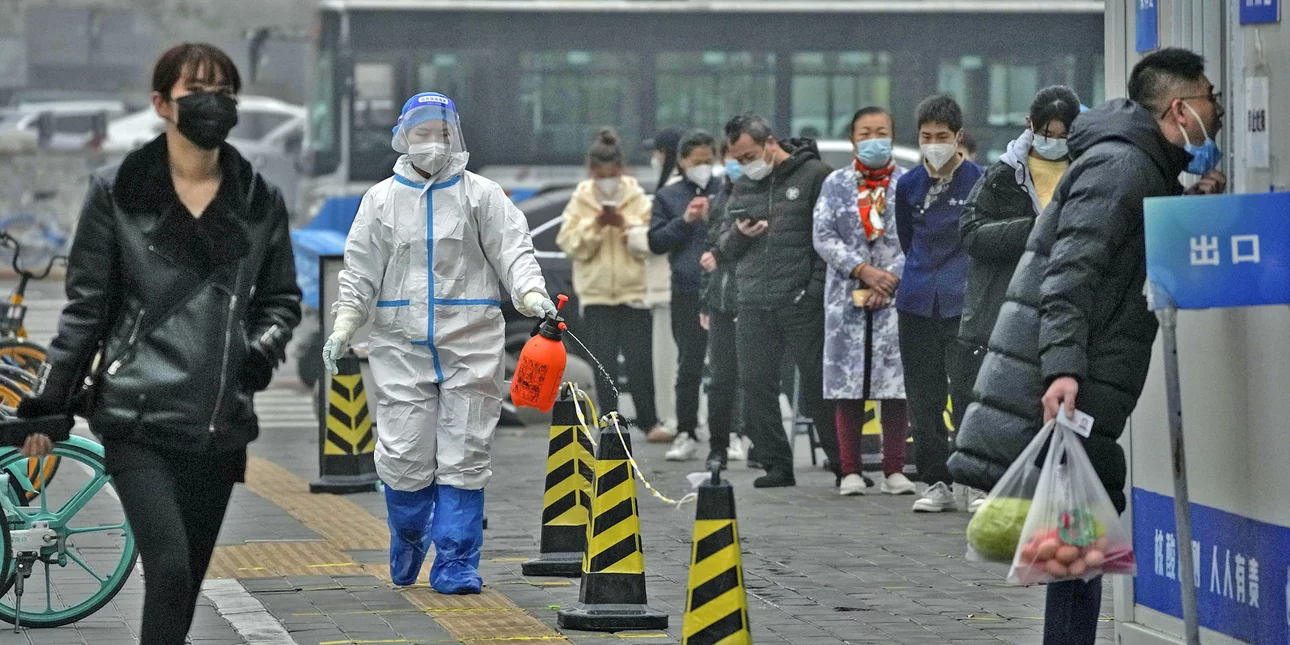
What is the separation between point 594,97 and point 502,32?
120cm

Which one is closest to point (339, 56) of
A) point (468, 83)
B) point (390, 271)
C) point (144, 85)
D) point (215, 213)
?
point (468, 83)

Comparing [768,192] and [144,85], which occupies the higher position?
[144,85]

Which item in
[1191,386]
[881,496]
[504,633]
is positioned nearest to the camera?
[1191,386]

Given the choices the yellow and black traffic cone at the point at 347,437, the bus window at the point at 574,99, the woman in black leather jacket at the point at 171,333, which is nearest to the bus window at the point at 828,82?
the bus window at the point at 574,99

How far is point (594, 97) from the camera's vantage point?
2280cm

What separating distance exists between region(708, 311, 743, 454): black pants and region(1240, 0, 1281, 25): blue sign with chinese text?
20.6 ft

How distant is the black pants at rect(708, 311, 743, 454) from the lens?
465 inches

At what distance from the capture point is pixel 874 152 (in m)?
10.9

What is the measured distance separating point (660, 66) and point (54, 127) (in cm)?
2072

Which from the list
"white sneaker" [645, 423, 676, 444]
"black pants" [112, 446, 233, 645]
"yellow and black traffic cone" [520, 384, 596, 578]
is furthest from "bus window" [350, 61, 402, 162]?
"black pants" [112, 446, 233, 645]

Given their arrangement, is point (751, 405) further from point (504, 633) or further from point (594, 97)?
point (594, 97)

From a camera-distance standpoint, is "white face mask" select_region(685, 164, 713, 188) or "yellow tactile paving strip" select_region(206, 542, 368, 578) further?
"white face mask" select_region(685, 164, 713, 188)

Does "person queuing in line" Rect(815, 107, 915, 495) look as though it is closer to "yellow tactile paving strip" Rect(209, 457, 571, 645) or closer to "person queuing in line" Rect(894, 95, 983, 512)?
"person queuing in line" Rect(894, 95, 983, 512)

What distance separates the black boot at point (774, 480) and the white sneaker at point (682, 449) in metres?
1.46
